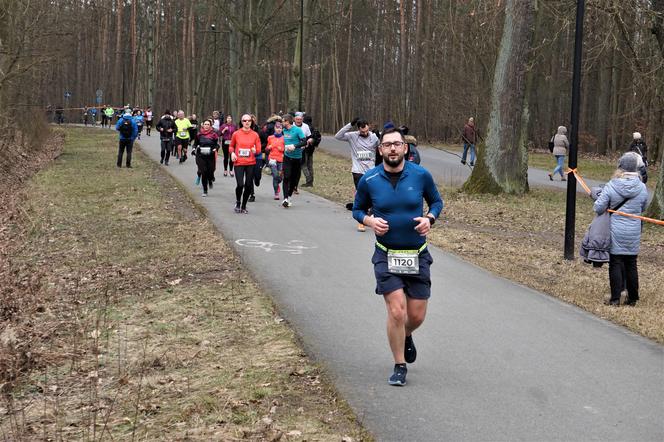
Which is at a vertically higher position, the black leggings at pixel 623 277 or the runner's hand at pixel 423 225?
the runner's hand at pixel 423 225

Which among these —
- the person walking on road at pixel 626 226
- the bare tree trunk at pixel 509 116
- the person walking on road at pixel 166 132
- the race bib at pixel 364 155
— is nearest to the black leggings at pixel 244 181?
the race bib at pixel 364 155

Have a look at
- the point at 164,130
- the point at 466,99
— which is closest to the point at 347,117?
the point at 466,99

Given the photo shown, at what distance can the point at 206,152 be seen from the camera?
64.8ft

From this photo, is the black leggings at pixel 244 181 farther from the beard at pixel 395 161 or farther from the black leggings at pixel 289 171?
the beard at pixel 395 161

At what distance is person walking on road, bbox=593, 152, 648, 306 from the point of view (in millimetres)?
9414

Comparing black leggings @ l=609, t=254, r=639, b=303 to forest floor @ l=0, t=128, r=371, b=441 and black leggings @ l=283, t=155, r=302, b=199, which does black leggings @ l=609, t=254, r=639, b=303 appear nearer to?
forest floor @ l=0, t=128, r=371, b=441

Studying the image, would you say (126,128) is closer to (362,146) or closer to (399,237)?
(362,146)

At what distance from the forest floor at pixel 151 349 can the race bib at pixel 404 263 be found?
961 millimetres

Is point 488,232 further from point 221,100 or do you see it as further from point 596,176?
point 221,100

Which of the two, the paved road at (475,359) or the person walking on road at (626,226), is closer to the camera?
the paved road at (475,359)

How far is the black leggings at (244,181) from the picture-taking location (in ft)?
53.9

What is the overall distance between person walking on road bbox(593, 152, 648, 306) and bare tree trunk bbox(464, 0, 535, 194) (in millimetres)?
11488

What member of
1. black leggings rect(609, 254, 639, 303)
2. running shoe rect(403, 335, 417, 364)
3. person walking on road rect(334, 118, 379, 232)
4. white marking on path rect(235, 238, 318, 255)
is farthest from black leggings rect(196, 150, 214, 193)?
running shoe rect(403, 335, 417, 364)

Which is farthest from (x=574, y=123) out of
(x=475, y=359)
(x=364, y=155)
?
(x=475, y=359)
